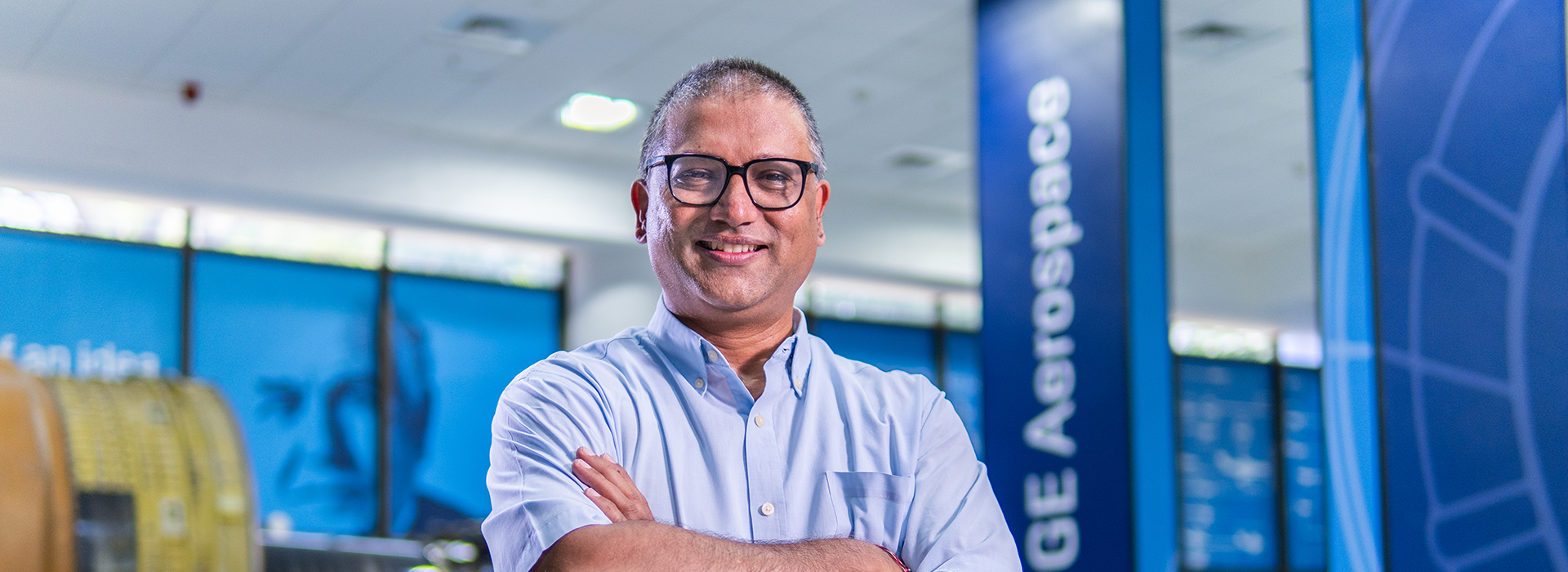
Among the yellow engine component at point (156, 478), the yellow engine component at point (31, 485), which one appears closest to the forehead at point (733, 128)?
the yellow engine component at point (156, 478)

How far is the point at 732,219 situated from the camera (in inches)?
58.5

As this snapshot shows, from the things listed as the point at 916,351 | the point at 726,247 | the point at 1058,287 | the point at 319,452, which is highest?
the point at 916,351

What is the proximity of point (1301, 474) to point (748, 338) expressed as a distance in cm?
1212

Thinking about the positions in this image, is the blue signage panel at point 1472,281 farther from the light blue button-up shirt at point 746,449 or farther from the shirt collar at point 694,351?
the shirt collar at point 694,351

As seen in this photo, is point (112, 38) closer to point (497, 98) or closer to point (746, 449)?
point (497, 98)

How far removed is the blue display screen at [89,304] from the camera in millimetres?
7816

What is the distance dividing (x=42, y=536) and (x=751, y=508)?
0.93 meters

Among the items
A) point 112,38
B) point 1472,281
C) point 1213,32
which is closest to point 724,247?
point 1472,281

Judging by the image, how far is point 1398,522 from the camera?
3408 millimetres

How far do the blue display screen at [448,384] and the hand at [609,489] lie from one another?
25.3ft

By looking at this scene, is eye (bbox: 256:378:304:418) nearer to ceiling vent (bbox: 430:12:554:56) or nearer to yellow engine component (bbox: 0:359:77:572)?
ceiling vent (bbox: 430:12:554:56)

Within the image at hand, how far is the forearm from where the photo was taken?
138 centimetres

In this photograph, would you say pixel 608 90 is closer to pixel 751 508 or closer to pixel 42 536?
pixel 751 508

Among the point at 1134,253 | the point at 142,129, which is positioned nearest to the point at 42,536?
the point at 1134,253
